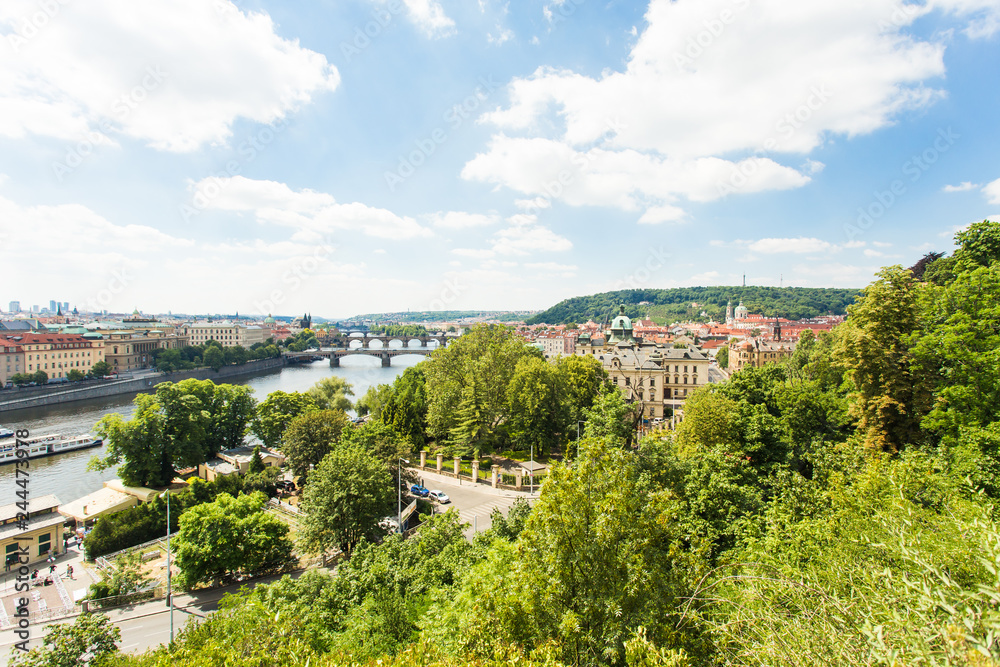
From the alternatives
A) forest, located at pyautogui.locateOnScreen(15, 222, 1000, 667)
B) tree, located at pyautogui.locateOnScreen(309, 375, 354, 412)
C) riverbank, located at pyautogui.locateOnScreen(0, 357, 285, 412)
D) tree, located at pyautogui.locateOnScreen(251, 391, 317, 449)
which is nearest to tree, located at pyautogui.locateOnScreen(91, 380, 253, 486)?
tree, located at pyautogui.locateOnScreen(251, 391, 317, 449)

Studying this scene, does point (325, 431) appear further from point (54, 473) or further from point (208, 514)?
point (54, 473)

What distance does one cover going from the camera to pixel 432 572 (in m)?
12.8

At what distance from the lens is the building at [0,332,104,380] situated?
197 feet

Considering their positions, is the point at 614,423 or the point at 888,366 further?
the point at 614,423

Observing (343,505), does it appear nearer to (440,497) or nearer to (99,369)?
(440,497)

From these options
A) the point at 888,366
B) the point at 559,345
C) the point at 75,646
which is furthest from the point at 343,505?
the point at 559,345

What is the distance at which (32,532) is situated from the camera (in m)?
20.4

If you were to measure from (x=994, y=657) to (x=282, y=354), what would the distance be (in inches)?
4462

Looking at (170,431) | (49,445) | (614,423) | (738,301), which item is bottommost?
(49,445)

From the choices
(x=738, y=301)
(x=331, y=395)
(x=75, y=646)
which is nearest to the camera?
(x=75, y=646)

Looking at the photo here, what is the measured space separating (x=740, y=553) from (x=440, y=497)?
16.9 meters

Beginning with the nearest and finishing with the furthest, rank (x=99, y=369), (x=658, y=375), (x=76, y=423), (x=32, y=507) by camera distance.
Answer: (x=32, y=507) → (x=76, y=423) → (x=658, y=375) → (x=99, y=369)

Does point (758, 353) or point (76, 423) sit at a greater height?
point (758, 353)

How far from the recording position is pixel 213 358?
252ft
